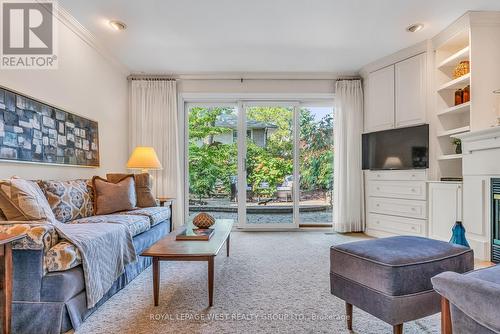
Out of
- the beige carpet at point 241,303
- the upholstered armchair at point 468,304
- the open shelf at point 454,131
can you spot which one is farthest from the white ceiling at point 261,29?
the upholstered armchair at point 468,304

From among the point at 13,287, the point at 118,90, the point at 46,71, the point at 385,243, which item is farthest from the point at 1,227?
the point at 118,90

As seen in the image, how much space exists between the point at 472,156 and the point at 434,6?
1.57 metres

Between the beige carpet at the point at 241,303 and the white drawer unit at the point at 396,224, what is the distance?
55.6 inches

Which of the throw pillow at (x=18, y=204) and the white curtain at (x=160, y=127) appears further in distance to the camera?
the white curtain at (x=160, y=127)

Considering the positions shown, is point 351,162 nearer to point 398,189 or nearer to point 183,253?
point 398,189

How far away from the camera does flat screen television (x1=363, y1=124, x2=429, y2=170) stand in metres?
3.73

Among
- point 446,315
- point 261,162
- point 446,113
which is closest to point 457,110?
point 446,113

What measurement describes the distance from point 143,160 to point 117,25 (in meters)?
1.65

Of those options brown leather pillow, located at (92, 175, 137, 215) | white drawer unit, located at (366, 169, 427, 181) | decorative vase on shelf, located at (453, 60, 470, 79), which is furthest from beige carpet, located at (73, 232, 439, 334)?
decorative vase on shelf, located at (453, 60, 470, 79)

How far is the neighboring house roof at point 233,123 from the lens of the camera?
4973 millimetres

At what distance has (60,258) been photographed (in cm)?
169

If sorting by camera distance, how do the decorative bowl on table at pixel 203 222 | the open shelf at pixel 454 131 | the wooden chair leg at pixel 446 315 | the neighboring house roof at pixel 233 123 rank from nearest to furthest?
1. the wooden chair leg at pixel 446 315
2. the decorative bowl on table at pixel 203 222
3. the open shelf at pixel 454 131
4. the neighboring house roof at pixel 233 123

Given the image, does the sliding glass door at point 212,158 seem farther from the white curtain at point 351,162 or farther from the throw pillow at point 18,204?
the throw pillow at point 18,204

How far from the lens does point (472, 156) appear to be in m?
3.06
